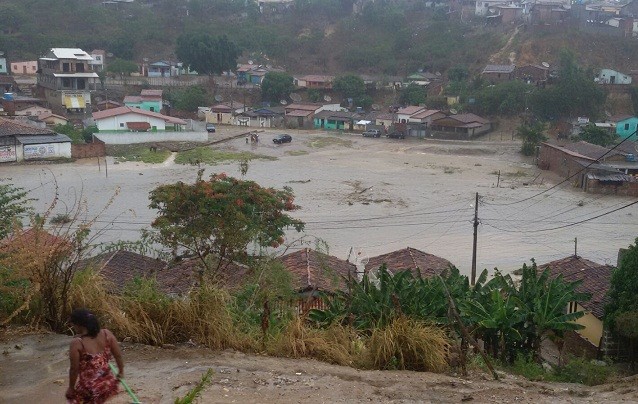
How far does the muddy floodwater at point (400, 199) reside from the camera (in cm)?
2141

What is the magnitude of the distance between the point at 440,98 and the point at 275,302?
155 ft

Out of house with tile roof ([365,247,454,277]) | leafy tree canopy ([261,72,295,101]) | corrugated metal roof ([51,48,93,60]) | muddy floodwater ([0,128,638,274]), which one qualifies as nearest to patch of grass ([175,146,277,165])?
muddy floodwater ([0,128,638,274])

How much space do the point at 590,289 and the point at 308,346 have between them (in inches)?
375

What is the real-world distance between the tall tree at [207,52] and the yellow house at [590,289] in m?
45.1

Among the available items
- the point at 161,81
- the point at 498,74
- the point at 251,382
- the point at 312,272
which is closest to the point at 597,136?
the point at 498,74

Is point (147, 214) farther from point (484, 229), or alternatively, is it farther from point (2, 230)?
point (2, 230)

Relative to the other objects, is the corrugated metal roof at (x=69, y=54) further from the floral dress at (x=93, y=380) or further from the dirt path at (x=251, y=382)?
the floral dress at (x=93, y=380)

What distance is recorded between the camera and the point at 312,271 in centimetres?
1389

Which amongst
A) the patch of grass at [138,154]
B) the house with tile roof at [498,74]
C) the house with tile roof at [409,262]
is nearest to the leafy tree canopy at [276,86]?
the house with tile roof at [498,74]

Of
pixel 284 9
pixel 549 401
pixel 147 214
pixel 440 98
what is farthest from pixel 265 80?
pixel 549 401

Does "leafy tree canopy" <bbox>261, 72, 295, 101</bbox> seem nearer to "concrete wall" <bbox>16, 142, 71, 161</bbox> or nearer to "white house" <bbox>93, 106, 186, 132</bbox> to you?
"white house" <bbox>93, 106, 186, 132</bbox>

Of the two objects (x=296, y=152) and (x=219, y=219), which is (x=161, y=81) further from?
(x=219, y=219)

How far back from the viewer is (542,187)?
31438 millimetres

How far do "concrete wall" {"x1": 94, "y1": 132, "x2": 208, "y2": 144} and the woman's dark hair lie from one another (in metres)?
A: 36.4
